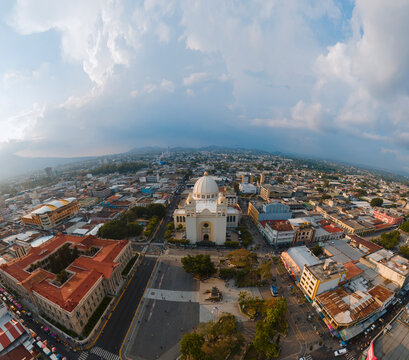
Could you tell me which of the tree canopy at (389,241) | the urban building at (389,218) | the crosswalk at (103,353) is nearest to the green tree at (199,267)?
the crosswalk at (103,353)

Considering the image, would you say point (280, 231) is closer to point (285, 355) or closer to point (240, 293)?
point (240, 293)

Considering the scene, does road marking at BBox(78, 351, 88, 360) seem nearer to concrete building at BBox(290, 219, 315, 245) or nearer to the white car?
the white car

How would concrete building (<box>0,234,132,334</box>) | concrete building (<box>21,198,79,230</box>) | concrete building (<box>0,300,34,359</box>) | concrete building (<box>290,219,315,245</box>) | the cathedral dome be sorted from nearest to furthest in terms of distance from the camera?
concrete building (<box>0,300,34,359</box>), concrete building (<box>0,234,132,334</box>), concrete building (<box>290,219,315,245</box>), the cathedral dome, concrete building (<box>21,198,79,230</box>)

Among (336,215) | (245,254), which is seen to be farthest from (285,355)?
(336,215)

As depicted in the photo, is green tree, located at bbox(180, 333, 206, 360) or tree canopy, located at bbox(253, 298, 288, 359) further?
tree canopy, located at bbox(253, 298, 288, 359)

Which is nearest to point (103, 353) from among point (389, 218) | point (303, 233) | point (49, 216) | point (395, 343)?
point (395, 343)

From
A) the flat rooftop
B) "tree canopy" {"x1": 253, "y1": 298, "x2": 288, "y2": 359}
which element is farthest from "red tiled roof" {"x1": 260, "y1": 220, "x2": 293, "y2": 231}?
the flat rooftop

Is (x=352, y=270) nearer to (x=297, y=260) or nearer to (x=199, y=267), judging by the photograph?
(x=297, y=260)

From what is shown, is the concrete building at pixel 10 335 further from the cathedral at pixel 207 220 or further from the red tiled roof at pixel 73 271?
the cathedral at pixel 207 220
